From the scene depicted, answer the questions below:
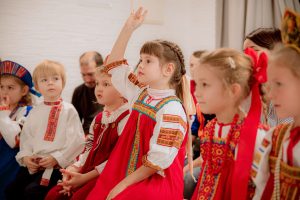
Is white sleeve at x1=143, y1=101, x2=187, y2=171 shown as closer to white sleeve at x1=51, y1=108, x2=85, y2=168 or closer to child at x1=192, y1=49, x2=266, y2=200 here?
child at x1=192, y1=49, x2=266, y2=200

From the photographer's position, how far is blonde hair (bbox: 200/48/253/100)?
1.41 meters

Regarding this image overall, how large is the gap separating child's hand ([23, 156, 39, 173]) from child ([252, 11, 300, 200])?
1.59 m

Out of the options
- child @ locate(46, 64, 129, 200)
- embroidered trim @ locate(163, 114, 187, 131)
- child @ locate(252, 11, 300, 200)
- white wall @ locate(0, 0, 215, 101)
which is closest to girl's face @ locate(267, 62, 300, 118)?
child @ locate(252, 11, 300, 200)

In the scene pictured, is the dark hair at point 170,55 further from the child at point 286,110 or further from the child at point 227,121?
the child at point 286,110

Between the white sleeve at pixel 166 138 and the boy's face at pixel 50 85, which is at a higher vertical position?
the boy's face at pixel 50 85

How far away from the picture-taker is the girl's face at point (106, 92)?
7.18 ft

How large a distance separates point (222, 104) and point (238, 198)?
14.1 inches

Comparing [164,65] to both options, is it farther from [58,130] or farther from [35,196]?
[35,196]

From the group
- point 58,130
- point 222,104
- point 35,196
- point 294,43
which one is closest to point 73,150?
point 58,130

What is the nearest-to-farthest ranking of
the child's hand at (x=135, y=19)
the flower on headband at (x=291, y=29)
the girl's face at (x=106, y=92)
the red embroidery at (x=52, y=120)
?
the flower on headband at (x=291, y=29) → the child's hand at (x=135, y=19) → the girl's face at (x=106, y=92) → the red embroidery at (x=52, y=120)

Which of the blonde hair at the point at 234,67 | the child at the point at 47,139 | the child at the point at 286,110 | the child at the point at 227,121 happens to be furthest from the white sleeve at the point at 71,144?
the child at the point at 286,110

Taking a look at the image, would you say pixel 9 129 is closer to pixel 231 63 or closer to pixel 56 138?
pixel 56 138

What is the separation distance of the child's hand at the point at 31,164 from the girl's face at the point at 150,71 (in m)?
1.03

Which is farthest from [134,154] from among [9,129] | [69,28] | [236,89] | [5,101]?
[69,28]
